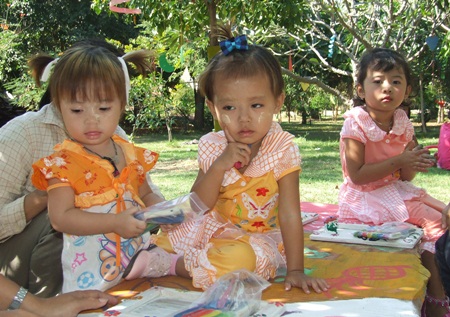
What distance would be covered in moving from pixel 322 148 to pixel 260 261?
36.7ft

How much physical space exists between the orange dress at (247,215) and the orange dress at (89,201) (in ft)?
1.14

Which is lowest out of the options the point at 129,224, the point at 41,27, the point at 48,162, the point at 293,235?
the point at 293,235

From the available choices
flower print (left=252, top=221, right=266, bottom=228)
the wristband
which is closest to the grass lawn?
flower print (left=252, top=221, right=266, bottom=228)

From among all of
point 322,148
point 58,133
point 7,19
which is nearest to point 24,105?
point 7,19

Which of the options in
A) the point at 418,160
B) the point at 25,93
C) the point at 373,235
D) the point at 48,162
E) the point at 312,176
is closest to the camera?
the point at 48,162

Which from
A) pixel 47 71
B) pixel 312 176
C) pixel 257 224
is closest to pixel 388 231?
pixel 257 224

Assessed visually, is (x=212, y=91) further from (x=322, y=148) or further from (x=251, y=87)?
(x=322, y=148)

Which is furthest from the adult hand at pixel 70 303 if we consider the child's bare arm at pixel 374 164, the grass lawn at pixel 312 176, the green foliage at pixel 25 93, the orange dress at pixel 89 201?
the green foliage at pixel 25 93

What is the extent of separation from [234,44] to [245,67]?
15cm

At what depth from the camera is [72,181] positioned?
6.72 ft

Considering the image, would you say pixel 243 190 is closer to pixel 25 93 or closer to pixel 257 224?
pixel 257 224

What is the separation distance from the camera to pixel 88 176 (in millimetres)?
2096

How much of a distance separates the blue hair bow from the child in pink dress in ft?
3.95

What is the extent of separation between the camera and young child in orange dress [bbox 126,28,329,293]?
222 centimetres
